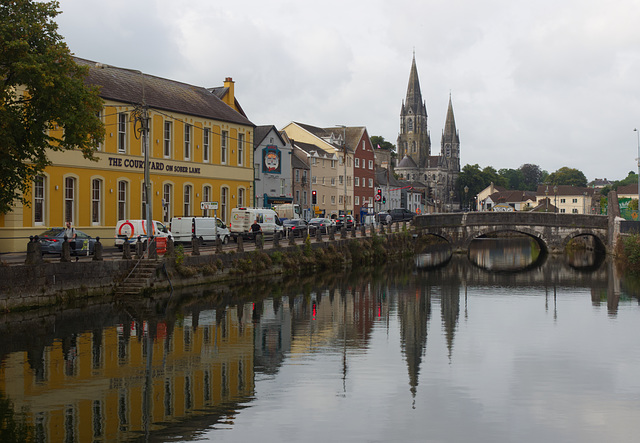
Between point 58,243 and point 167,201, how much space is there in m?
16.6

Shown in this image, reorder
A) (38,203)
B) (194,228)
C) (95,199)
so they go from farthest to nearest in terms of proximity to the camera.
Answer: (194,228) → (95,199) → (38,203)

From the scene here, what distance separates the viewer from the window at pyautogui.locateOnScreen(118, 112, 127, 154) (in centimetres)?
4912

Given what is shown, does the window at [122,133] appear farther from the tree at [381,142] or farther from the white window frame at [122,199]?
the tree at [381,142]

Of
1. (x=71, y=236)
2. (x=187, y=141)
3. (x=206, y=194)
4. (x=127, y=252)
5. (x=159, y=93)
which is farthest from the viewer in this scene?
(x=206, y=194)

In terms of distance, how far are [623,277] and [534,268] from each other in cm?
1159

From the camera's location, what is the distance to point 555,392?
19969 mm

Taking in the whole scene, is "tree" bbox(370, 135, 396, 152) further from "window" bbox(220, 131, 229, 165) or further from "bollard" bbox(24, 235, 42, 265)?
"bollard" bbox(24, 235, 42, 265)

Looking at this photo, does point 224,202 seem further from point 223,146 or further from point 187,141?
point 187,141

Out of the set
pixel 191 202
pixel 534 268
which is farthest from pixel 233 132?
pixel 534 268

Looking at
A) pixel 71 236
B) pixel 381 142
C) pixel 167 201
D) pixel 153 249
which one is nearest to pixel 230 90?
pixel 167 201

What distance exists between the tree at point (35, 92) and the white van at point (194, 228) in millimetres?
16941

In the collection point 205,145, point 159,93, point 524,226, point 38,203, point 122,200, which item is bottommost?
point 524,226

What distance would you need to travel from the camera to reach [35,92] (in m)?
28.8

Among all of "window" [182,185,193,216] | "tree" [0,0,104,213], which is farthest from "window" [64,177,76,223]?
"tree" [0,0,104,213]
